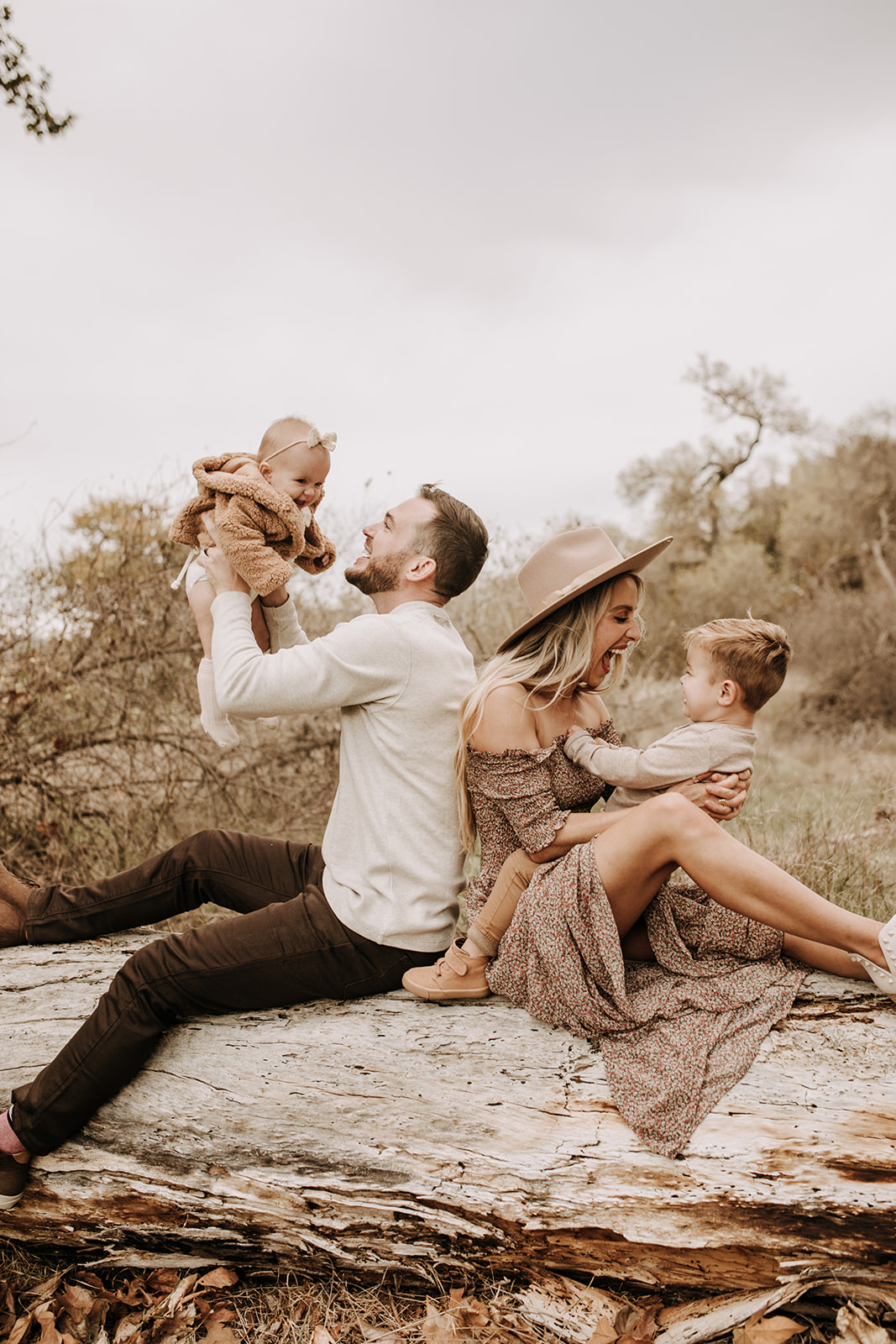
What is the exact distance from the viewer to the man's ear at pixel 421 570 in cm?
284

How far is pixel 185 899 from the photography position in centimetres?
325

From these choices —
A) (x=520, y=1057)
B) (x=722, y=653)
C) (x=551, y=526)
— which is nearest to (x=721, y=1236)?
(x=520, y=1057)

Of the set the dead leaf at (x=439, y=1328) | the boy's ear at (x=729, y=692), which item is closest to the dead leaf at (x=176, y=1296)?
the dead leaf at (x=439, y=1328)

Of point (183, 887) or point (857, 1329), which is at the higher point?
point (183, 887)

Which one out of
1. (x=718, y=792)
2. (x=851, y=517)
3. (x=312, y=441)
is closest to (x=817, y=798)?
(x=718, y=792)

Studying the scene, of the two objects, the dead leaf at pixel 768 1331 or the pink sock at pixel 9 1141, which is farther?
the pink sock at pixel 9 1141

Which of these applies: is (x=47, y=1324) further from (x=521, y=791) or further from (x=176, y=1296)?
(x=521, y=791)

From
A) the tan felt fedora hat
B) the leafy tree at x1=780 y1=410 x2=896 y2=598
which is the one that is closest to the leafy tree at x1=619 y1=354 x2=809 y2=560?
the leafy tree at x1=780 y1=410 x2=896 y2=598

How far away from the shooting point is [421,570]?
2.84 metres

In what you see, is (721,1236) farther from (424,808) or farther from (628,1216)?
(424,808)

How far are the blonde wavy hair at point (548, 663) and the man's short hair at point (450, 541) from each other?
0.28 m

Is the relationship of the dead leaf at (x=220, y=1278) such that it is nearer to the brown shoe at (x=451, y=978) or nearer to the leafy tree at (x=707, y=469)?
the brown shoe at (x=451, y=978)

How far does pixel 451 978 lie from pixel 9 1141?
136cm

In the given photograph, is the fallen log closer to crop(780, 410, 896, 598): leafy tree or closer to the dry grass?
the dry grass
